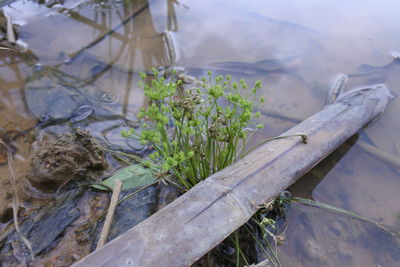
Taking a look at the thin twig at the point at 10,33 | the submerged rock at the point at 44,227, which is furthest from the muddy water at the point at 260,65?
the submerged rock at the point at 44,227

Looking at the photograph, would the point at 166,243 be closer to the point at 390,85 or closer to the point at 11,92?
the point at 11,92

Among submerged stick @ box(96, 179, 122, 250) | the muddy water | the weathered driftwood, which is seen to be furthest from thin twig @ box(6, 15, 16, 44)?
the weathered driftwood

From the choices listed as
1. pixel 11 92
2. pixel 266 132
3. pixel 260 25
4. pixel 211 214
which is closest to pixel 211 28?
pixel 260 25

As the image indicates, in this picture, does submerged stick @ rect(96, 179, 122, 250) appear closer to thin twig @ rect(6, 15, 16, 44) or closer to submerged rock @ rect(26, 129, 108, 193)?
submerged rock @ rect(26, 129, 108, 193)

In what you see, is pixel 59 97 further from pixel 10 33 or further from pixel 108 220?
pixel 108 220

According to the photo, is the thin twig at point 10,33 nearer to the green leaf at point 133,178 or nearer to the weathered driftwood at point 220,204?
the green leaf at point 133,178

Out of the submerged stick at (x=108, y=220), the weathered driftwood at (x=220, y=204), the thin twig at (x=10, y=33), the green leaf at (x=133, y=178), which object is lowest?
the green leaf at (x=133, y=178)

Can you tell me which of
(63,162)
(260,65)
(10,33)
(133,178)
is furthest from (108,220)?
(10,33)
